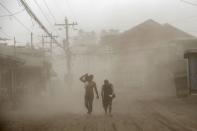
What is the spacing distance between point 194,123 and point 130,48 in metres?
53.9

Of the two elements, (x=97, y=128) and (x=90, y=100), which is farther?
(x=90, y=100)

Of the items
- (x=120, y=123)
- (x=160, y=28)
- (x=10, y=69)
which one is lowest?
(x=120, y=123)

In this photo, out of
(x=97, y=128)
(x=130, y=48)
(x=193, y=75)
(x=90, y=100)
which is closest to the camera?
(x=97, y=128)

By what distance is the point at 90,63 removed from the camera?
104688mm

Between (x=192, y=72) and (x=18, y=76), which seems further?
(x=18, y=76)

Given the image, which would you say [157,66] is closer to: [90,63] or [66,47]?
[66,47]

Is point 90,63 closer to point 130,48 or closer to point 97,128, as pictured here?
point 130,48

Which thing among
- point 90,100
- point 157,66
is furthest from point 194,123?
point 157,66

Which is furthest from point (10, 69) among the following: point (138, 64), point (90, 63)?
point (90, 63)

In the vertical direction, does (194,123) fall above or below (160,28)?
below

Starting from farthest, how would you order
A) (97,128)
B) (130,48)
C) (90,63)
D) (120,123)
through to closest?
(90,63)
(130,48)
(120,123)
(97,128)

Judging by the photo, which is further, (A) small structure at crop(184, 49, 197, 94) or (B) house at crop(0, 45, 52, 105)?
(A) small structure at crop(184, 49, 197, 94)

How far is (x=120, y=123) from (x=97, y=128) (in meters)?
1.80

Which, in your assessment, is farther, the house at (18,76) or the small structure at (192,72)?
the small structure at (192,72)
